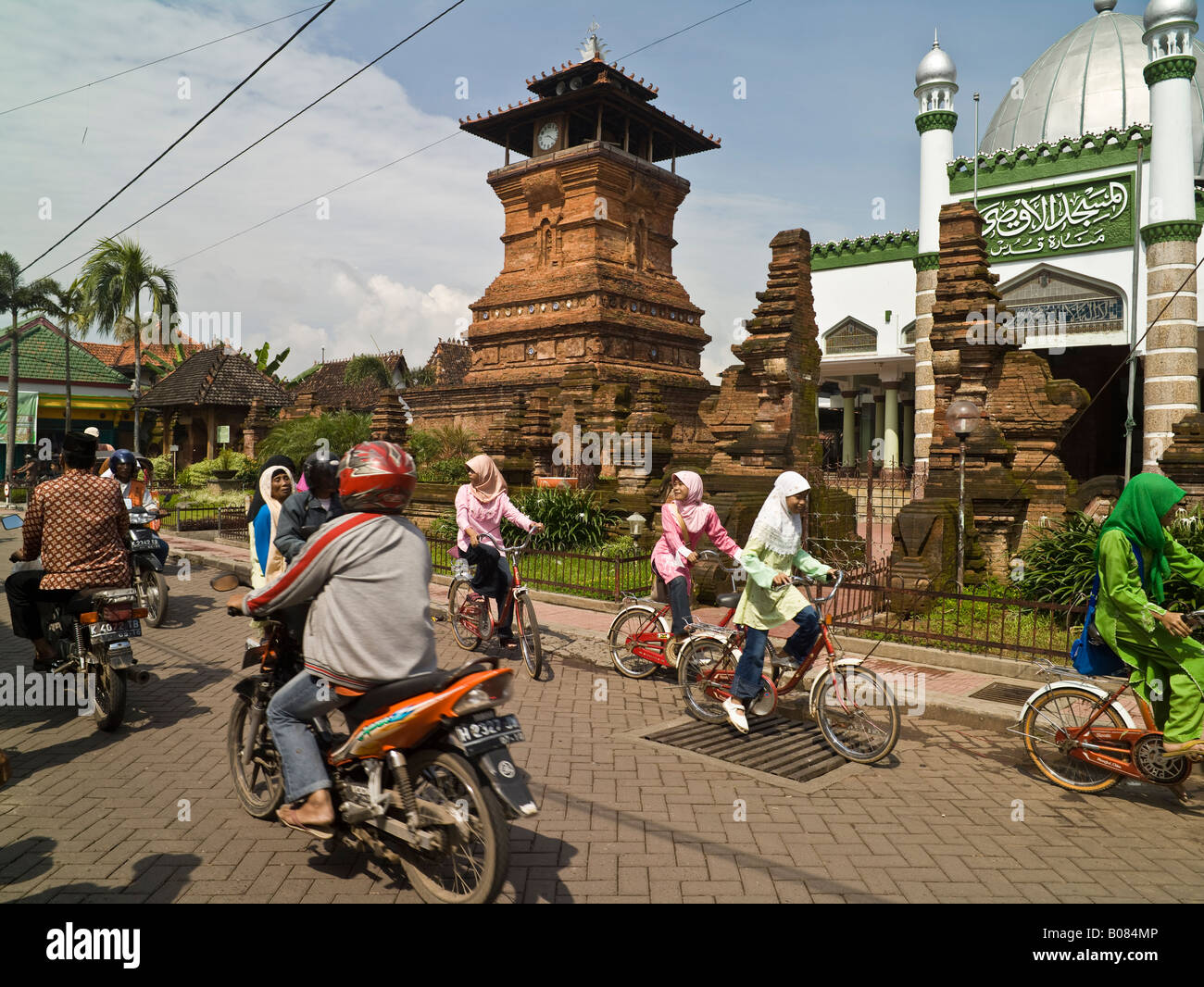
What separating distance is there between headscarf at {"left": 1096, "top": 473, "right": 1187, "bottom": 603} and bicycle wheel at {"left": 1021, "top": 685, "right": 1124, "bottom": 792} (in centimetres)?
79

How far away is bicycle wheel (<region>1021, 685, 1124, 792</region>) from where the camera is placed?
16.2 feet

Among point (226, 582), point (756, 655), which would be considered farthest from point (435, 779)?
point (756, 655)

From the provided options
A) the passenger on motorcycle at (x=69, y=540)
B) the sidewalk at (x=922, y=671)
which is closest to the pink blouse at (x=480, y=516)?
the sidewalk at (x=922, y=671)

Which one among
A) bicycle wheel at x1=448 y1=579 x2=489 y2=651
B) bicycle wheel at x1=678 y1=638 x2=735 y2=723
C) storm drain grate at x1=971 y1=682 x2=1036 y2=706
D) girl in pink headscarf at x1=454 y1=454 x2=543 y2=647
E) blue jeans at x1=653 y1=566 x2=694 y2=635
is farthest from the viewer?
bicycle wheel at x1=448 y1=579 x2=489 y2=651

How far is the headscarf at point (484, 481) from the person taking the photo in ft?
25.9

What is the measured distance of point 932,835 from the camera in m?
4.23

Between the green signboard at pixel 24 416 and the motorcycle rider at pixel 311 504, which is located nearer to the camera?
the motorcycle rider at pixel 311 504

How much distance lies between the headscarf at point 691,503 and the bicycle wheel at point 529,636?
65.8 inches

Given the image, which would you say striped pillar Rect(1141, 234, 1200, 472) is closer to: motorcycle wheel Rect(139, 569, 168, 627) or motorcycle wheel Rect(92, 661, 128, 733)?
motorcycle wheel Rect(139, 569, 168, 627)

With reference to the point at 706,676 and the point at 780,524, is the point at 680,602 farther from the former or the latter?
the point at 780,524

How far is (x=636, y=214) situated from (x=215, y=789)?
89.8 ft

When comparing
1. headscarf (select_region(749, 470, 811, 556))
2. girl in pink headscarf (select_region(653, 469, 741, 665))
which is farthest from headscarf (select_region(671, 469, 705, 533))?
headscarf (select_region(749, 470, 811, 556))

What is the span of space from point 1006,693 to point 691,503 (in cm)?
317

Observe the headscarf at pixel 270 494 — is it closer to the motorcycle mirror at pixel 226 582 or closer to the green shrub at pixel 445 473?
the motorcycle mirror at pixel 226 582
